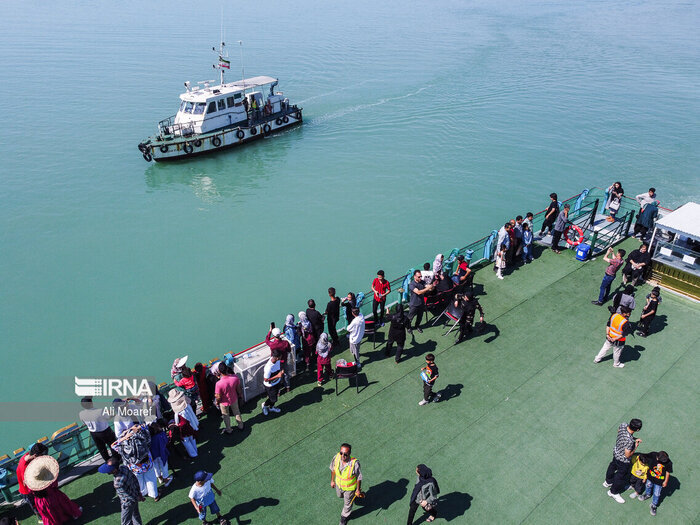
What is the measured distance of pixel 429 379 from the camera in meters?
10.1

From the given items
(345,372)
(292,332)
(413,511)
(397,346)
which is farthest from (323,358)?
(413,511)

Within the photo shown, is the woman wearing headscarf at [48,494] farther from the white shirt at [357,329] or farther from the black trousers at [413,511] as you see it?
the white shirt at [357,329]

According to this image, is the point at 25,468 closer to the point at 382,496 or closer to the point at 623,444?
the point at 382,496

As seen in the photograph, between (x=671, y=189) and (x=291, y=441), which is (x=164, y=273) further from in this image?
(x=671, y=189)

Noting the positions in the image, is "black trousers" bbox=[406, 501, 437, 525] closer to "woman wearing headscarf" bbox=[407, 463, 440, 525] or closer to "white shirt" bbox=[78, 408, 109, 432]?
"woman wearing headscarf" bbox=[407, 463, 440, 525]

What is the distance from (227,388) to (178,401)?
3.09 ft

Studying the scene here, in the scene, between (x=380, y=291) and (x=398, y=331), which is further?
(x=380, y=291)

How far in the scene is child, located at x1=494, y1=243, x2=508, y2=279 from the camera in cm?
1477

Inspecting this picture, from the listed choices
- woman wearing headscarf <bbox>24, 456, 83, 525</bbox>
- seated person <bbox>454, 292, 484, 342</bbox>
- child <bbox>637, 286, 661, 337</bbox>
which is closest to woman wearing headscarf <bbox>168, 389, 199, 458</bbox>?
woman wearing headscarf <bbox>24, 456, 83, 525</bbox>

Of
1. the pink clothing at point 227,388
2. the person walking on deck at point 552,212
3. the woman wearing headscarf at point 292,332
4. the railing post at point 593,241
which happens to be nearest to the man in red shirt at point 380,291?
the woman wearing headscarf at point 292,332

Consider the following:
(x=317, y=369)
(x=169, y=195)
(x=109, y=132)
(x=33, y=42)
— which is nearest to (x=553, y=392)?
(x=317, y=369)

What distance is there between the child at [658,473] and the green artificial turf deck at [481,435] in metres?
0.38

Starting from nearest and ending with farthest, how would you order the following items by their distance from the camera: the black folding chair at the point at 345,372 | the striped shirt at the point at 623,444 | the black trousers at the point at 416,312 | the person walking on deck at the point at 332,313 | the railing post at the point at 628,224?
the striped shirt at the point at 623,444 → the black folding chair at the point at 345,372 → the person walking on deck at the point at 332,313 → the black trousers at the point at 416,312 → the railing post at the point at 628,224

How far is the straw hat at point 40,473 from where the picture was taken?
773cm
